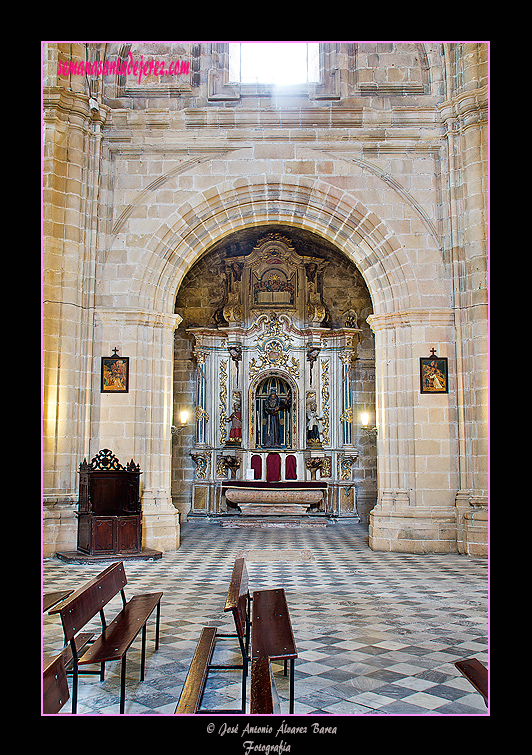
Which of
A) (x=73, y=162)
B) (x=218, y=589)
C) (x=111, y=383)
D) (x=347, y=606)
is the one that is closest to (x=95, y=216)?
(x=73, y=162)

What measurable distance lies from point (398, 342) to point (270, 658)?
817cm

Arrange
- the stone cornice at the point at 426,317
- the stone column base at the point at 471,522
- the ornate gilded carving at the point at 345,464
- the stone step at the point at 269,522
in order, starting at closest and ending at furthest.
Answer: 1. the stone column base at the point at 471,522
2. the stone cornice at the point at 426,317
3. the stone step at the point at 269,522
4. the ornate gilded carving at the point at 345,464

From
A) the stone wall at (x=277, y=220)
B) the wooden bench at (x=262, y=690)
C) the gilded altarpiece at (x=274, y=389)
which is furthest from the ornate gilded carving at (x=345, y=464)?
the wooden bench at (x=262, y=690)

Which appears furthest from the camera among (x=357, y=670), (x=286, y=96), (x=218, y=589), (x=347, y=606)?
(x=286, y=96)

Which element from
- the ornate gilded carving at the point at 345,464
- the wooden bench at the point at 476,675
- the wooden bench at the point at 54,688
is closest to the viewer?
the wooden bench at the point at 54,688

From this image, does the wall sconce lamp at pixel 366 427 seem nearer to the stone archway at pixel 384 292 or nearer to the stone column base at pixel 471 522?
the stone archway at pixel 384 292

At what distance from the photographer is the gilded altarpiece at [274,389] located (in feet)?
49.2

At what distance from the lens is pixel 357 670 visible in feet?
13.5

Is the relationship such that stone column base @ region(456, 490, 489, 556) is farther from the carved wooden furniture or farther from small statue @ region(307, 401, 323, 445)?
small statue @ region(307, 401, 323, 445)

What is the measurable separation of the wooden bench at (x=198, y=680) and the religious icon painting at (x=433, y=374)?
706cm

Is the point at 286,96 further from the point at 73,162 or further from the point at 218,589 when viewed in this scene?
the point at 218,589

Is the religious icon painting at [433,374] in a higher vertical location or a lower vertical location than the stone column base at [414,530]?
higher

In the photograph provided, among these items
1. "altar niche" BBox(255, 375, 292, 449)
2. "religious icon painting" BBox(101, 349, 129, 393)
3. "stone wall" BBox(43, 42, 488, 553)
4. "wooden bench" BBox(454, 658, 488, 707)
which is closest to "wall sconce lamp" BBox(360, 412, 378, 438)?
"altar niche" BBox(255, 375, 292, 449)

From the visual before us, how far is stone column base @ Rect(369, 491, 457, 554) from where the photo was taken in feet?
32.7
